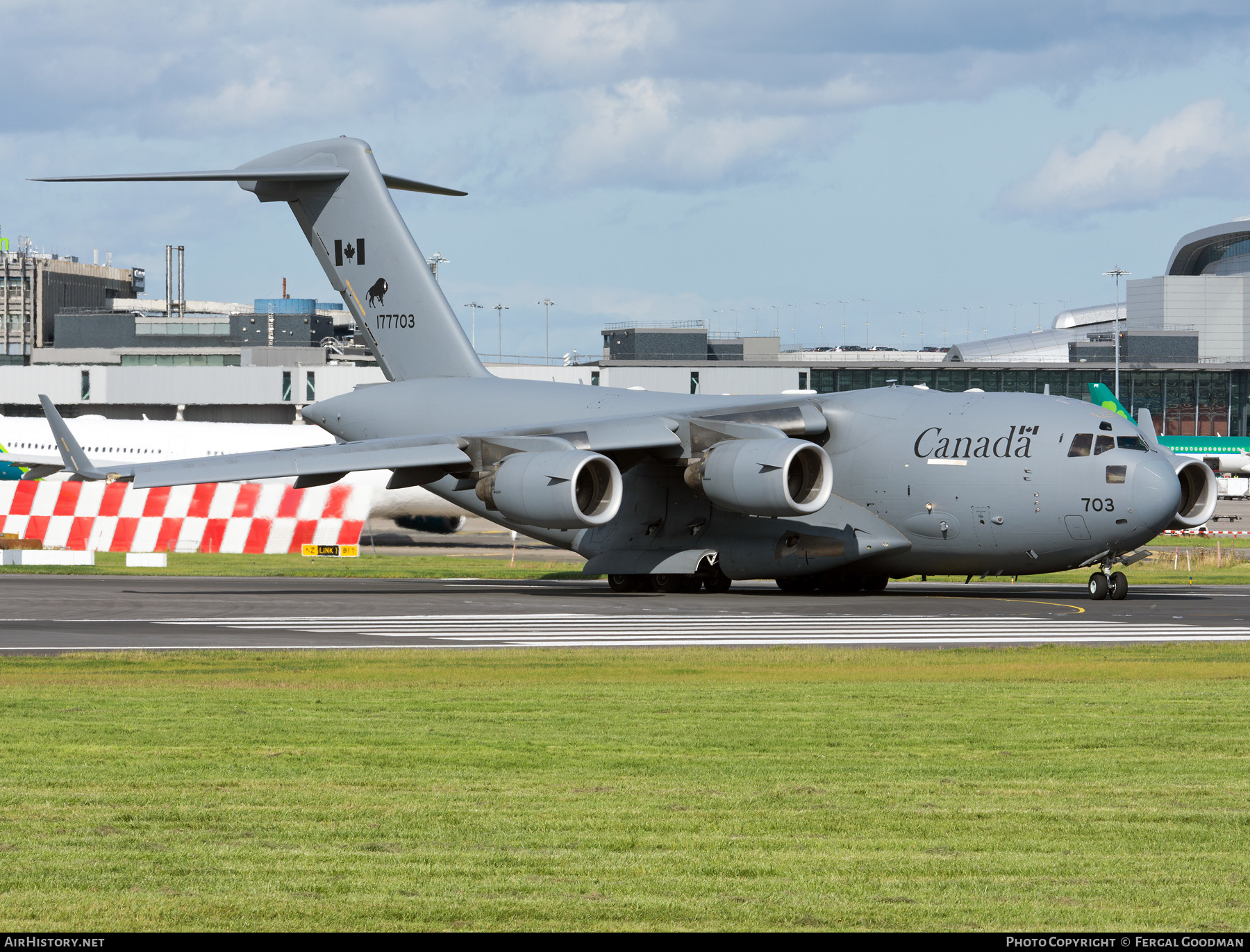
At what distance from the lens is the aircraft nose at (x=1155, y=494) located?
89.6 feet

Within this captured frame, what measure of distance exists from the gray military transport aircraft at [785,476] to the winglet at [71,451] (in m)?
0.17

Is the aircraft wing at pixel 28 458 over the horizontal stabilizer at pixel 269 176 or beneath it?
beneath

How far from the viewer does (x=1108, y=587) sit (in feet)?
97.5

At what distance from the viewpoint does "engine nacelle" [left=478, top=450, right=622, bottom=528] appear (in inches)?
1107

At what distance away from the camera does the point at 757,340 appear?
116500 millimetres

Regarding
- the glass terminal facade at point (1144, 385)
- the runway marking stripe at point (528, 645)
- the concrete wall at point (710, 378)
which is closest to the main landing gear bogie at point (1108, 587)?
the runway marking stripe at point (528, 645)

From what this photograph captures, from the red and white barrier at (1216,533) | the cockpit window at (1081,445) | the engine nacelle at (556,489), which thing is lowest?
the red and white barrier at (1216,533)

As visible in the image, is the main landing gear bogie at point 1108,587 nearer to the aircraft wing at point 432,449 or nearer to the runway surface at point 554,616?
the runway surface at point 554,616

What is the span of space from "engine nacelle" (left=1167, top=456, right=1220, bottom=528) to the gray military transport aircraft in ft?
0.14

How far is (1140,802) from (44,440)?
60.7 m

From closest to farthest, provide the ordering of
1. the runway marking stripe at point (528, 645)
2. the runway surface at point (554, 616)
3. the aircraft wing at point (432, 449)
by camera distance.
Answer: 1. the runway marking stripe at point (528, 645)
2. the runway surface at point (554, 616)
3. the aircraft wing at point (432, 449)

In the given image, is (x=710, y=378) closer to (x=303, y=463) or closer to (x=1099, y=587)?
(x=1099, y=587)

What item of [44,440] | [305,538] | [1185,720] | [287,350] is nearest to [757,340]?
[287,350]
